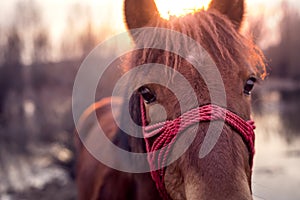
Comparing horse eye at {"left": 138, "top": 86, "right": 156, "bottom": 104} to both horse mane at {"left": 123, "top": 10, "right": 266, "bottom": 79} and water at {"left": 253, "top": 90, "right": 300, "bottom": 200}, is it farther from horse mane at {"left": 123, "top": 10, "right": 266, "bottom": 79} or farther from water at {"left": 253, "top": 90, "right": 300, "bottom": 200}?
water at {"left": 253, "top": 90, "right": 300, "bottom": 200}

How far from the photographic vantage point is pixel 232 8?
2.38 meters

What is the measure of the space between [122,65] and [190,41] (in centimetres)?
55

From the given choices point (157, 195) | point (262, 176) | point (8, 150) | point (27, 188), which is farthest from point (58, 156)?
point (157, 195)

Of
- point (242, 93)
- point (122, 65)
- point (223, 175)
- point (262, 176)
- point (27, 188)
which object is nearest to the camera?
point (223, 175)

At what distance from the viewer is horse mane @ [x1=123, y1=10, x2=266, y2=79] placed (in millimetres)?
2027

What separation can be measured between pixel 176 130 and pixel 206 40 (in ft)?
1.65

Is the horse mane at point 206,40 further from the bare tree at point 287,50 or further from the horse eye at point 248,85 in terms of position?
the bare tree at point 287,50

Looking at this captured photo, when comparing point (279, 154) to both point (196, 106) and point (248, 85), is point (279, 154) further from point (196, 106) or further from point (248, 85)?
point (196, 106)

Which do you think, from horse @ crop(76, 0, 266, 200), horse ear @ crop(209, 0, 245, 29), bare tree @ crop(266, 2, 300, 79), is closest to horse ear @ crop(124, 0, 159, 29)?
horse @ crop(76, 0, 266, 200)

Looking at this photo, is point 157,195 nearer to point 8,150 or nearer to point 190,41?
point 190,41

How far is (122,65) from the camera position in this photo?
245 cm

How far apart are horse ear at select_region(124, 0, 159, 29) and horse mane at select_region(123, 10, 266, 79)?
53mm

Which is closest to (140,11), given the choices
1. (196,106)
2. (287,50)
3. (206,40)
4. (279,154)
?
(206,40)

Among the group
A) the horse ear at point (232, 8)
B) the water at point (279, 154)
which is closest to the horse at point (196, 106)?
the horse ear at point (232, 8)
